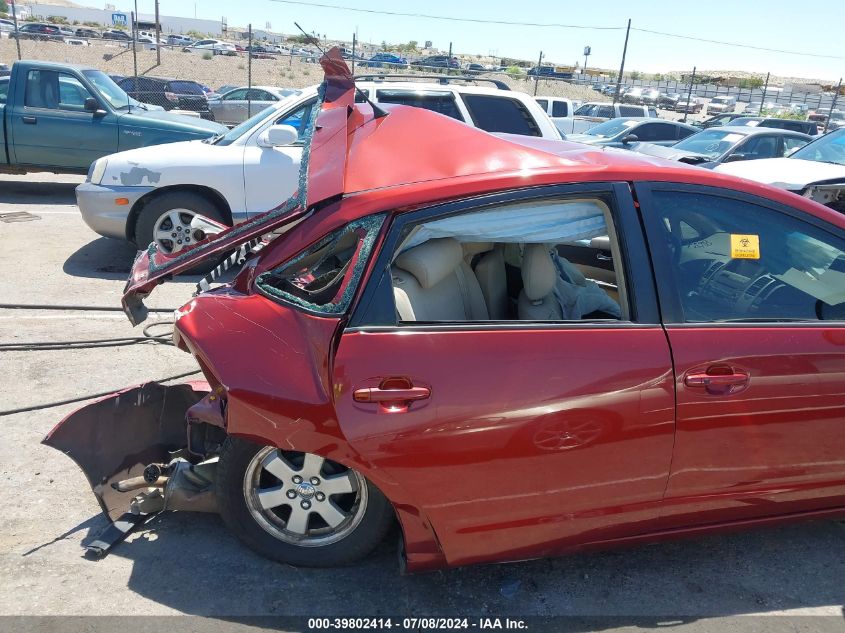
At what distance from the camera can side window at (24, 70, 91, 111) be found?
990 cm

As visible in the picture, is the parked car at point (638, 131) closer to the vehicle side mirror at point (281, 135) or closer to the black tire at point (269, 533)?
the vehicle side mirror at point (281, 135)

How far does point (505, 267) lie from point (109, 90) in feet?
29.5

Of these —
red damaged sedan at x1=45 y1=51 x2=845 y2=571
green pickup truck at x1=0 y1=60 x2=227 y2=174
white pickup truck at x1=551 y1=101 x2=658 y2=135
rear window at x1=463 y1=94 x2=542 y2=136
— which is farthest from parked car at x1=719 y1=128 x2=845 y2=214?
white pickup truck at x1=551 y1=101 x2=658 y2=135

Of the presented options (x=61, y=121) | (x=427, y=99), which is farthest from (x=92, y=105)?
(x=427, y=99)

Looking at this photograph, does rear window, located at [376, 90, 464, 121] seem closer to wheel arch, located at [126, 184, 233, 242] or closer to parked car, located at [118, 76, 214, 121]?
wheel arch, located at [126, 184, 233, 242]

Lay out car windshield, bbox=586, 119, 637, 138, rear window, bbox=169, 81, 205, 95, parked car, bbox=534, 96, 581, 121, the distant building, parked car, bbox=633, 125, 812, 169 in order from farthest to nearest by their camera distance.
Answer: the distant building < rear window, bbox=169, 81, 205, 95 < parked car, bbox=534, 96, 581, 121 < car windshield, bbox=586, 119, 637, 138 < parked car, bbox=633, 125, 812, 169

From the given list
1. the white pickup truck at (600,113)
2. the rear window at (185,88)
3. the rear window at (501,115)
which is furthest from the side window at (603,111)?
the rear window at (501,115)

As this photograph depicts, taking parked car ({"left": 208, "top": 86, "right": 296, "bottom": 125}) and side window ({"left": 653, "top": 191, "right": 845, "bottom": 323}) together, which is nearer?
side window ({"left": 653, "top": 191, "right": 845, "bottom": 323})

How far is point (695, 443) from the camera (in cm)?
263

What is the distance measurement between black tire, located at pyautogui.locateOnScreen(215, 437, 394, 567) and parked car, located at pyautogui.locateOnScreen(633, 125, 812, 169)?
1053 centimetres

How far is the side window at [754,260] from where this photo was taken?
2.78 m

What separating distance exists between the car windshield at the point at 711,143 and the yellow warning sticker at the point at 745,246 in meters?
9.95

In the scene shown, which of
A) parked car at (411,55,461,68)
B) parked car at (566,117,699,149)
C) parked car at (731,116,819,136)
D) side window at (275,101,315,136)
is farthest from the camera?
parked car at (411,55,461,68)

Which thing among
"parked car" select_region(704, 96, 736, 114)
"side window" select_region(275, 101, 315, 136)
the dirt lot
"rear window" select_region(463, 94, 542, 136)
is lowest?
the dirt lot
